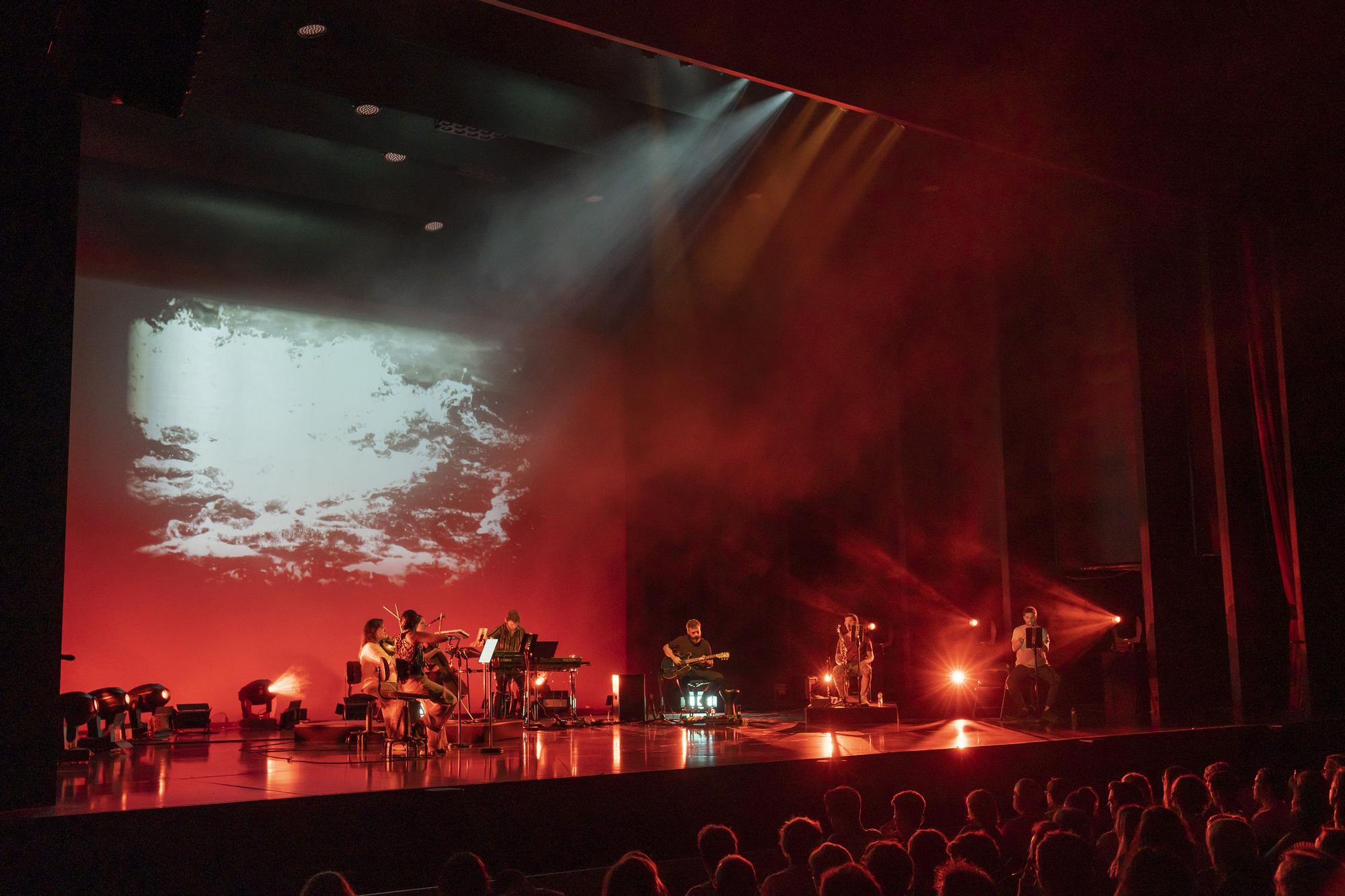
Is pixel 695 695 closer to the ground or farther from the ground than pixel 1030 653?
closer to the ground

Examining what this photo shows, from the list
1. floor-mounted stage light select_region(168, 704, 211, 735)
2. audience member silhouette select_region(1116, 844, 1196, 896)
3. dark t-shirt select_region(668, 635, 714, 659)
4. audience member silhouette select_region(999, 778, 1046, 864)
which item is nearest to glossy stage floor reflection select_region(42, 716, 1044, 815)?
floor-mounted stage light select_region(168, 704, 211, 735)

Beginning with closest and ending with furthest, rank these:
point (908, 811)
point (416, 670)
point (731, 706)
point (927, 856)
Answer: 1. point (927, 856)
2. point (908, 811)
3. point (416, 670)
4. point (731, 706)

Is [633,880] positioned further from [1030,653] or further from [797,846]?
[1030,653]

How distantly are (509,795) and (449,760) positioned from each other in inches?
81.9

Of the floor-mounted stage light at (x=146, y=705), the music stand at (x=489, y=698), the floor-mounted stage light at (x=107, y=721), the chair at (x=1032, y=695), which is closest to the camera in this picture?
the music stand at (x=489, y=698)

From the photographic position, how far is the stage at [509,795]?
4.80 metres

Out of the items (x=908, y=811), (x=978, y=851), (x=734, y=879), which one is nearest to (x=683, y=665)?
(x=908, y=811)

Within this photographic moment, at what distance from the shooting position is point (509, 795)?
5.60 m

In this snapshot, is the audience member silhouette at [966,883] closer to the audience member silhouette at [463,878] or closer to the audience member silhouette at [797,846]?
the audience member silhouette at [797,846]

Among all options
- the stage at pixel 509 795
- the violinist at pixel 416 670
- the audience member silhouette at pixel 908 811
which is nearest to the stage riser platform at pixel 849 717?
the stage at pixel 509 795

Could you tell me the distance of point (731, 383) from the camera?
1402 centimetres

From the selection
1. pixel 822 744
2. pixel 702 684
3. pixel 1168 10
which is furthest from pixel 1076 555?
pixel 1168 10

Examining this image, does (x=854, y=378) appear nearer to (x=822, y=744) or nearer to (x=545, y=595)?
(x=545, y=595)

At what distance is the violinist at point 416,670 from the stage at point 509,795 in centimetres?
36
